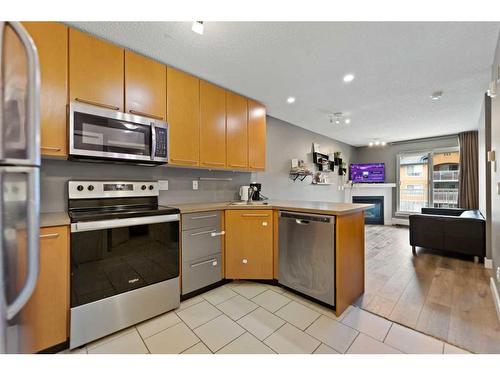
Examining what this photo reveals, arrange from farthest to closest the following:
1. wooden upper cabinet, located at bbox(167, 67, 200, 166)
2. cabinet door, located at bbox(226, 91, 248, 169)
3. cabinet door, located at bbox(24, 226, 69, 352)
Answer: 1. cabinet door, located at bbox(226, 91, 248, 169)
2. wooden upper cabinet, located at bbox(167, 67, 200, 166)
3. cabinet door, located at bbox(24, 226, 69, 352)

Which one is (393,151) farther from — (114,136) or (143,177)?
(114,136)

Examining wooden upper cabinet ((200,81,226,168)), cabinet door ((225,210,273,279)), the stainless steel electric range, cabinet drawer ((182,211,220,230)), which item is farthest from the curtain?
the stainless steel electric range

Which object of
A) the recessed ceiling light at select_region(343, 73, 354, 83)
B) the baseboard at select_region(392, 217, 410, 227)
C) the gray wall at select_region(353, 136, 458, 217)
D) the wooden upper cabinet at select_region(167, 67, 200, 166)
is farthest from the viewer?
the baseboard at select_region(392, 217, 410, 227)

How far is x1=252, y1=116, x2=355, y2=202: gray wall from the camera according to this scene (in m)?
3.49

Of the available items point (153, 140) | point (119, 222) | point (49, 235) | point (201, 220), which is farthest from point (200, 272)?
point (153, 140)

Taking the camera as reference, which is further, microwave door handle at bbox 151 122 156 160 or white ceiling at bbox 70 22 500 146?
microwave door handle at bbox 151 122 156 160

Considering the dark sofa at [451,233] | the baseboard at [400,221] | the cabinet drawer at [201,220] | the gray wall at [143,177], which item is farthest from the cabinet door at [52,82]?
the baseboard at [400,221]

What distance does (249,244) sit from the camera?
228cm

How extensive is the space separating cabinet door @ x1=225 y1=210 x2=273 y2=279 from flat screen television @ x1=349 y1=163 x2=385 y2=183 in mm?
4877

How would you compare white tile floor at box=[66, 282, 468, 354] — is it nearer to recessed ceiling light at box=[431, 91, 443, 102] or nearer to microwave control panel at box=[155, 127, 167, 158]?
microwave control panel at box=[155, 127, 167, 158]

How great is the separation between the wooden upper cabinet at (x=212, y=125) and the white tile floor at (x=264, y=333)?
4.84 feet

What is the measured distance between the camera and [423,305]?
1901 mm
